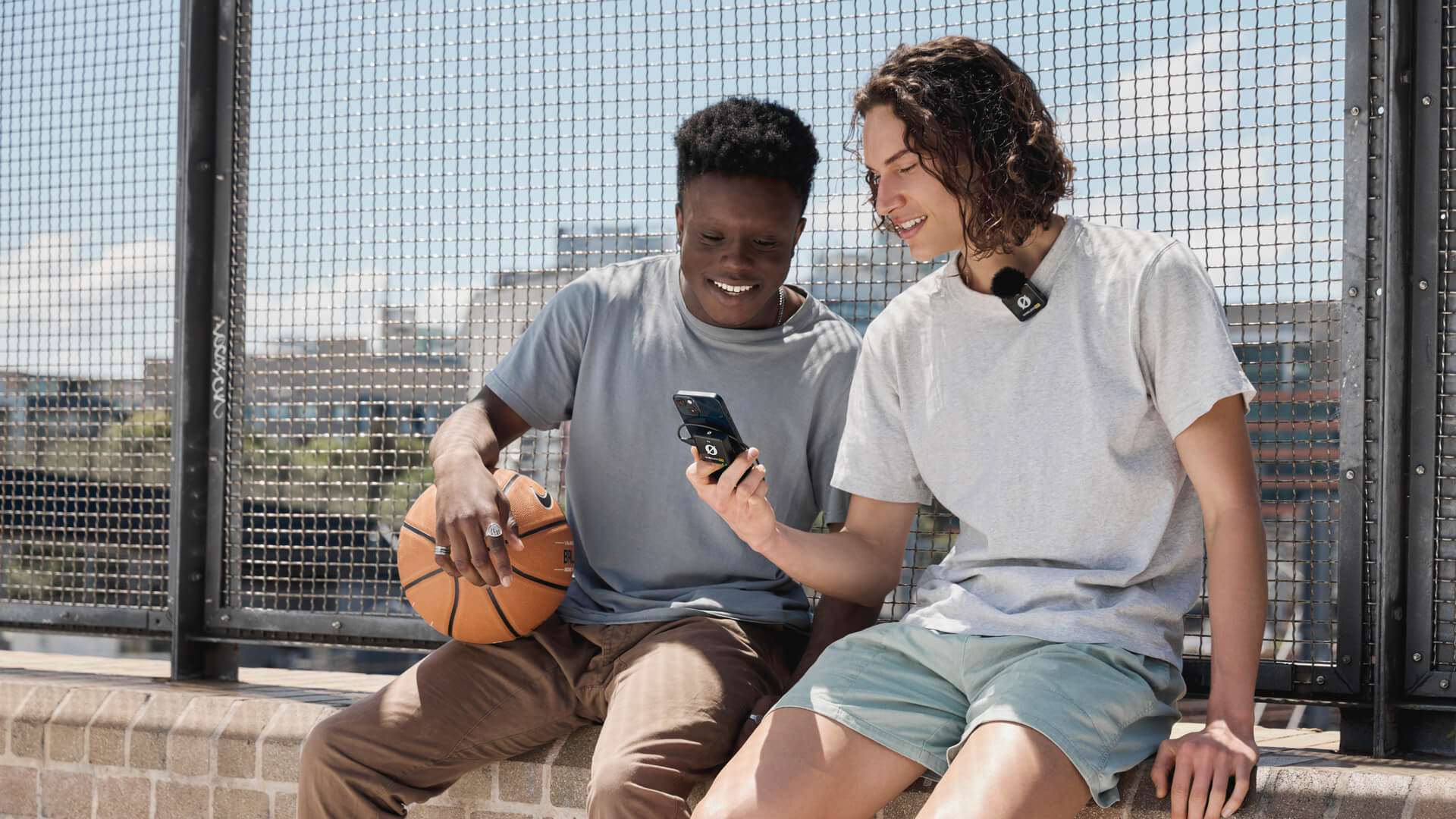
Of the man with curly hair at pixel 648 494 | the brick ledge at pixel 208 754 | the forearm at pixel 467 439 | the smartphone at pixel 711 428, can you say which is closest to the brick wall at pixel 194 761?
the brick ledge at pixel 208 754

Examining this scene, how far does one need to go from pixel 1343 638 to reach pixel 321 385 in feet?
10.2

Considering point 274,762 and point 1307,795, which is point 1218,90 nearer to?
point 1307,795

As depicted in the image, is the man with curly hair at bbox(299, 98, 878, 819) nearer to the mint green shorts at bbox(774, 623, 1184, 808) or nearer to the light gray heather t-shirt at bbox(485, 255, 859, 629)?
the light gray heather t-shirt at bbox(485, 255, 859, 629)

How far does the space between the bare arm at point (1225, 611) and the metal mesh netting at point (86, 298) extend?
135 inches

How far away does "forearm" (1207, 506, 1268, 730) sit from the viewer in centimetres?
210

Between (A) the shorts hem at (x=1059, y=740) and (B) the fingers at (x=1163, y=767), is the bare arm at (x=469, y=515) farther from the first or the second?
(B) the fingers at (x=1163, y=767)

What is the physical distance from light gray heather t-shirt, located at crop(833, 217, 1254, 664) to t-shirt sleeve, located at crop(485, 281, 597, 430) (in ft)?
3.27

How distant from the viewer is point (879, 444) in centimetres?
260

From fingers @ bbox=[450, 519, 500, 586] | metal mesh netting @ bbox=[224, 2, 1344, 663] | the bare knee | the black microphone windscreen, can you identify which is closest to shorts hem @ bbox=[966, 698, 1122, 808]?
the bare knee

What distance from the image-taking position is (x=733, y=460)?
2.34m

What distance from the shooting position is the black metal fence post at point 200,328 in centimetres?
397

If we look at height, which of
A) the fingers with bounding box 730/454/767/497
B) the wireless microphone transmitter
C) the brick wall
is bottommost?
the brick wall

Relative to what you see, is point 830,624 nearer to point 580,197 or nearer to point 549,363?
point 549,363

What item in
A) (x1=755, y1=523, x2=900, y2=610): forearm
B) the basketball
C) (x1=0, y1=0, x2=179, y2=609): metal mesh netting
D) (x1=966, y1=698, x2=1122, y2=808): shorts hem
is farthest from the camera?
(x1=0, y1=0, x2=179, y2=609): metal mesh netting
